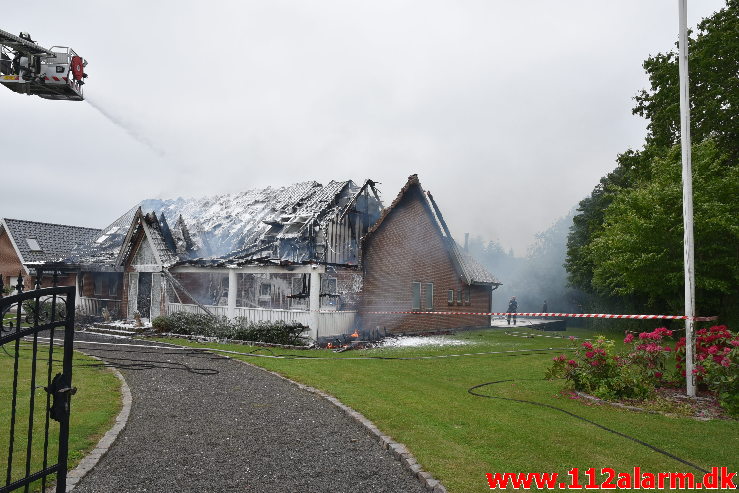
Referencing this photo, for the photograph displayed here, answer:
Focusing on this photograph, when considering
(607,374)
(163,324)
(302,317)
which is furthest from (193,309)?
(607,374)

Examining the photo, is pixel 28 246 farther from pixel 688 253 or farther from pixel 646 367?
pixel 688 253

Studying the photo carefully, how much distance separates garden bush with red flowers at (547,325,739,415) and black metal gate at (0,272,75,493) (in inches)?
313

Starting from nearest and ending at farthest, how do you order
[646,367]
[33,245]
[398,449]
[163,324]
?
[398,449] < [646,367] < [163,324] < [33,245]

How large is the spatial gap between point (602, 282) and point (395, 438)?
22336mm

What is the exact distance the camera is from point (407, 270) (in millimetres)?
23828

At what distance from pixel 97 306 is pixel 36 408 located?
19.9 m

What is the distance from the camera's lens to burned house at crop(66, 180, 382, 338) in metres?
19.4

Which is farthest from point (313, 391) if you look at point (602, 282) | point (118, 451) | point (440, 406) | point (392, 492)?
point (602, 282)

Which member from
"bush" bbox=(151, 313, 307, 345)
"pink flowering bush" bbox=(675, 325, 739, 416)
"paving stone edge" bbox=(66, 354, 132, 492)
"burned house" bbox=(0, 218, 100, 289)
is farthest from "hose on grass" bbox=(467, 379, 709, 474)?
"burned house" bbox=(0, 218, 100, 289)

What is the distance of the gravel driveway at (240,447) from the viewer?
16.4 ft

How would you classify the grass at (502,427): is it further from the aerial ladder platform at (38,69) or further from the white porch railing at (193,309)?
the white porch railing at (193,309)

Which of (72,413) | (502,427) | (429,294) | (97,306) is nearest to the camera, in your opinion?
(502,427)

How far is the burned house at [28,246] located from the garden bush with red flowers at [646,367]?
27.6m

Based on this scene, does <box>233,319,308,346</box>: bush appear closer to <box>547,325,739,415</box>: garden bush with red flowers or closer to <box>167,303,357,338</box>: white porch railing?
<box>167,303,357,338</box>: white porch railing
